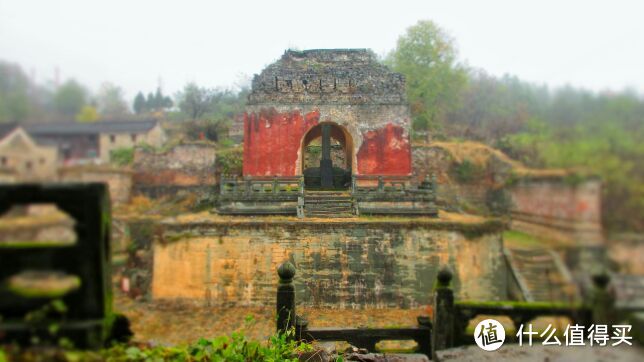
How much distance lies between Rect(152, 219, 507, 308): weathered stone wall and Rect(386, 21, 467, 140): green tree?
57.6 ft

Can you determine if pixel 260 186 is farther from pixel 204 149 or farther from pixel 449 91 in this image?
pixel 449 91

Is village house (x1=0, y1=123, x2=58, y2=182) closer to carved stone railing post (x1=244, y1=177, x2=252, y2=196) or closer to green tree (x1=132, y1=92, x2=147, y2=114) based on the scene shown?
green tree (x1=132, y1=92, x2=147, y2=114)

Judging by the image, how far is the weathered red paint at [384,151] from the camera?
15.6 m

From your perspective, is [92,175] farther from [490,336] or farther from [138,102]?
[490,336]

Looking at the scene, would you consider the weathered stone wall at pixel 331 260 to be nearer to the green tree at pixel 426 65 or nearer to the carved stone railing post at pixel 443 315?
the carved stone railing post at pixel 443 315

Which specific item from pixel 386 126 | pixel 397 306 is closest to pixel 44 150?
pixel 397 306

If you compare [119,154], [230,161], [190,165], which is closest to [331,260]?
[119,154]

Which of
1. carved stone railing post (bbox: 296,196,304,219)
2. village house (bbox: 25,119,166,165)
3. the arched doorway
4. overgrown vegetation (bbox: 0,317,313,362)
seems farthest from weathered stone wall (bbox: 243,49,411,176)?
village house (bbox: 25,119,166,165)

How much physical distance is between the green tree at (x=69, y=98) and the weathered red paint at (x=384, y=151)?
13.3m

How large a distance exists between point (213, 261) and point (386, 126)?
8.70 metres

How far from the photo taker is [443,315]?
548 cm

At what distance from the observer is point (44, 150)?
91.2 inches

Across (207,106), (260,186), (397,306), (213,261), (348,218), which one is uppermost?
(207,106)

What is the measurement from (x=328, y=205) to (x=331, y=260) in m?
2.94
